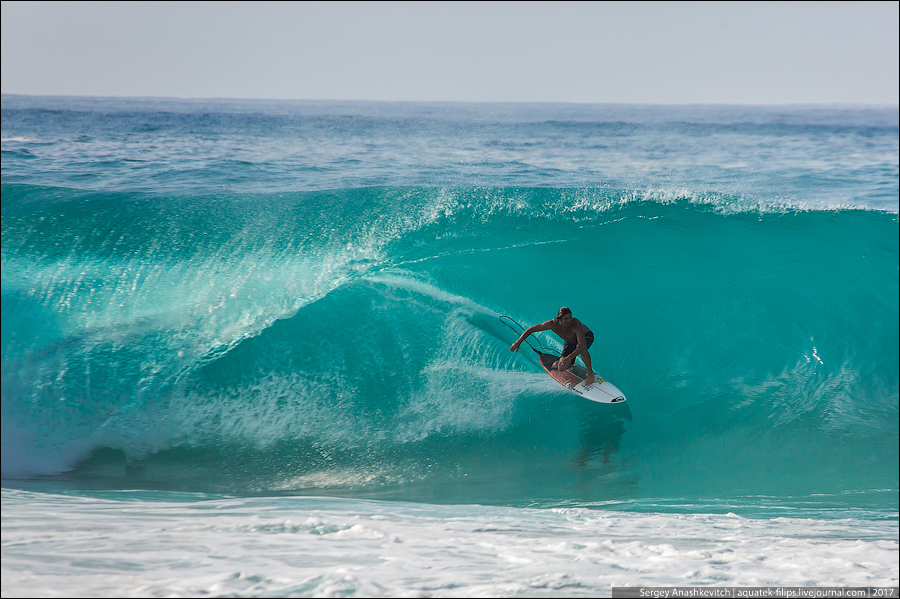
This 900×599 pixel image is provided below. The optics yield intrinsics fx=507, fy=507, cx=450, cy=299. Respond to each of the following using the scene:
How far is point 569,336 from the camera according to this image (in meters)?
5.80

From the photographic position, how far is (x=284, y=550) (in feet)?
12.9

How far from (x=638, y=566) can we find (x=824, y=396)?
4.68 metres

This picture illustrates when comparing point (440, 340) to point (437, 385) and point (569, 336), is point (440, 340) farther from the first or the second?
point (569, 336)

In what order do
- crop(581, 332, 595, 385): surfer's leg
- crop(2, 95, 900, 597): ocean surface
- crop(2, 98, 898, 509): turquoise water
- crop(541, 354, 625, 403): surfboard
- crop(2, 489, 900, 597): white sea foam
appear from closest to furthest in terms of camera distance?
crop(2, 489, 900, 597): white sea foam < crop(2, 95, 900, 597): ocean surface < crop(2, 98, 898, 509): turquoise water < crop(581, 332, 595, 385): surfer's leg < crop(541, 354, 625, 403): surfboard

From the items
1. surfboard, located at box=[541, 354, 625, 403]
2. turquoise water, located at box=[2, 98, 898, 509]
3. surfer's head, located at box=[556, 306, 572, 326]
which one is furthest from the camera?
surfboard, located at box=[541, 354, 625, 403]

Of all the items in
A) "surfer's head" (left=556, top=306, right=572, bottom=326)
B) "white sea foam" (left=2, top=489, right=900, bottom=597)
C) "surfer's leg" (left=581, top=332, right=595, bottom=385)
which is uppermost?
"surfer's head" (left=556, top=306, right=572, bottom=326)

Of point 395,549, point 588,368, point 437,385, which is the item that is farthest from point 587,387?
point 395,549

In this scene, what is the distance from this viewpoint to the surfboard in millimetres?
6020

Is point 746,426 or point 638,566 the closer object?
point 638,566

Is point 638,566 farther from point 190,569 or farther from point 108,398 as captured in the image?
point 108,398

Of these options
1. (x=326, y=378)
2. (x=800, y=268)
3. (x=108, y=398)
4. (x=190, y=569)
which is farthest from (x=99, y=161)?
(x=800, y=268)

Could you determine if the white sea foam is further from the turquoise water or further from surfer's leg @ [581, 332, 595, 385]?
surfer's leg @ [581, 332, 595, 385]

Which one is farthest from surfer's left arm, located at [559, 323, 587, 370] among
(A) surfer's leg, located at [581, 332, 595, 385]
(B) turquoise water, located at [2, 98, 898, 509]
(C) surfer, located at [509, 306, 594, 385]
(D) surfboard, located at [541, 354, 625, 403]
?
(B) turquoise water, located at [2, 98, 898, 509]

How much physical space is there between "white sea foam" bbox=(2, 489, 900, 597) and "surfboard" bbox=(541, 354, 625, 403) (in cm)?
142
